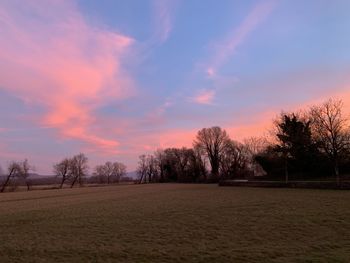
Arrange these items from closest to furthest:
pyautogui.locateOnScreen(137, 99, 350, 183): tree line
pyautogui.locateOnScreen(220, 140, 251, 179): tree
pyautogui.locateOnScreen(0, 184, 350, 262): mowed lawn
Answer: pyautogui.locateOnScreen(0, 184, 350, 262): mowed lawn
pyautogui.locateOnScreen(137, 99, 350, 183): tree line
pyautogui.locateOnScreen(220, 140, 251, 179): tree

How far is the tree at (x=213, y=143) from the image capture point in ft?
336

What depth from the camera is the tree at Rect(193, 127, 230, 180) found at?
102 meters

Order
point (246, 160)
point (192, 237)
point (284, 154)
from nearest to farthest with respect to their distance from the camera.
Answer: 1. point (192, 237)
2. point (284, 154)
3. point (246, 160)

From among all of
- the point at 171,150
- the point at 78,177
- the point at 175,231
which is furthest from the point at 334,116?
the point at 78,177

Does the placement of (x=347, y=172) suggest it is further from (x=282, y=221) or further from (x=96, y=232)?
(x=96, y=232)

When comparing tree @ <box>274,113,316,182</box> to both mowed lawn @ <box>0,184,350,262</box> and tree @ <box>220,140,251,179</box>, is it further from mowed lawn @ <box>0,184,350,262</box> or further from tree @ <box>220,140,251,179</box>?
tree @ <box>220,140,251,179</box>

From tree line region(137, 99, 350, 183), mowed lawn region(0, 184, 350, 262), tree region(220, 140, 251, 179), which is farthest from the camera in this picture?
tree region(220, 140, 251, 179)

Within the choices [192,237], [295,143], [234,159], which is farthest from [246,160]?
[192,237]

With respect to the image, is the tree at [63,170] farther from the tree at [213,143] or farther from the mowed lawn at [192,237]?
the mowed lawn at [192,237]

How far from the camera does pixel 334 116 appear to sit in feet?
147

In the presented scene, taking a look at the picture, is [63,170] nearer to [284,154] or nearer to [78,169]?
[78,169]

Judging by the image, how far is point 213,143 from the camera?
343ft

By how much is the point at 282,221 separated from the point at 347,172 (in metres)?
40.0

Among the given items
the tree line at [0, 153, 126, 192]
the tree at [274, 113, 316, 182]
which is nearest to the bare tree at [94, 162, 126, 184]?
the tree line at [0, 153, 126, 192]
